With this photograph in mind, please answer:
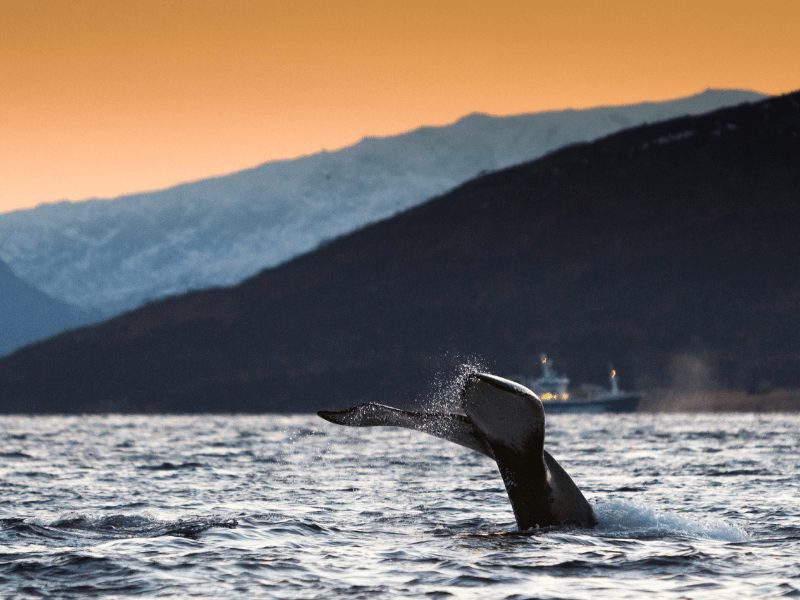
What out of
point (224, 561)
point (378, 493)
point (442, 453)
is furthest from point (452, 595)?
point (442, 453)

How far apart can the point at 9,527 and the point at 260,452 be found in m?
32.5

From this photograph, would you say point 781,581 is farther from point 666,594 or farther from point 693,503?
point 693,503

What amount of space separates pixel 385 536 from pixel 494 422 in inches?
136

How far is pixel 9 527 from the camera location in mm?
21172

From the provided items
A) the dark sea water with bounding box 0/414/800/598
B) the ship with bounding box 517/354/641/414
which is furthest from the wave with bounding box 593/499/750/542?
the ship with bounding box 517/354/641/414

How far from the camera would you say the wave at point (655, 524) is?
19.8 meters

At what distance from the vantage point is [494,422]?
17.4 meters

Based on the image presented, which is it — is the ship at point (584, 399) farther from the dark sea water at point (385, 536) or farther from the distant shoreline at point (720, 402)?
the dark sea water at point (385, 536)

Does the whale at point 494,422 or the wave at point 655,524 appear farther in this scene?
the wave at point 655,524

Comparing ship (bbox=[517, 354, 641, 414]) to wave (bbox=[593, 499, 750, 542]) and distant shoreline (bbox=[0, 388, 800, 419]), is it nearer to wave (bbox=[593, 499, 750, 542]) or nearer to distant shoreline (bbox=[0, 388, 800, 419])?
distant shoreline (bbox=[0, 388, 800, 419])

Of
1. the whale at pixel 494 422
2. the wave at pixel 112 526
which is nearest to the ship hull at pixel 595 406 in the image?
the wave at pixel 112 526

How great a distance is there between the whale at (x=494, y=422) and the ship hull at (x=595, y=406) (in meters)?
163

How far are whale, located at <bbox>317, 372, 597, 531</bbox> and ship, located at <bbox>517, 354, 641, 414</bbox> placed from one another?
158 m

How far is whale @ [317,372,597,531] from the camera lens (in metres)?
16.9
